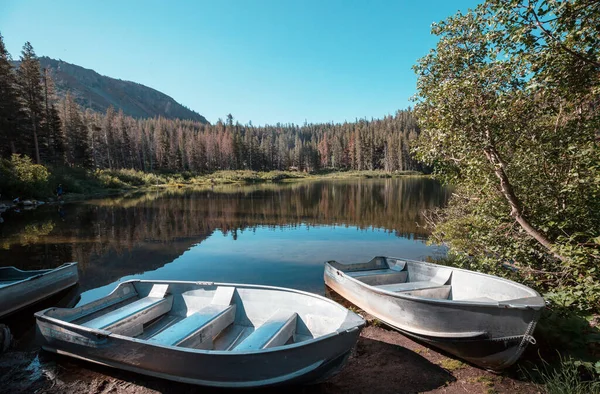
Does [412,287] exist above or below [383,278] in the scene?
above

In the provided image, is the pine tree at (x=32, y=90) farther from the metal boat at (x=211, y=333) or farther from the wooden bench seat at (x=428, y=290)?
the wooden bench seat at (x=428, y=290)

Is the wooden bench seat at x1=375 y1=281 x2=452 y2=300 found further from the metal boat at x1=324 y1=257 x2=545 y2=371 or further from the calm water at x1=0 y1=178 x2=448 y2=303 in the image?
Result: the calm water at x1=0 y1=178 x2=448 y2=303

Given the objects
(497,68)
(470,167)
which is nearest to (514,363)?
(470,167)

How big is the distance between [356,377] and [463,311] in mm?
1969

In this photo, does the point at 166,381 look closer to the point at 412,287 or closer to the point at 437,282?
the point at 412,287

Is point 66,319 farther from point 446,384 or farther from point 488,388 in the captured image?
point 488,388

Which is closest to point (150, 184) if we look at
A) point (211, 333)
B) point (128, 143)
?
point (128, 143)

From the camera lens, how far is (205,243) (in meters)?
16.7

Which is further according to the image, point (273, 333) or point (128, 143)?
point (128, 143)

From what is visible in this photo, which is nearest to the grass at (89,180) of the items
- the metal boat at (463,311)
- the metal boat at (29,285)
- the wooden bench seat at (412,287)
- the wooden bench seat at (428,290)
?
the metal boat at (29,285)

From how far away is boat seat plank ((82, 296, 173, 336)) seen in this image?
5.56m

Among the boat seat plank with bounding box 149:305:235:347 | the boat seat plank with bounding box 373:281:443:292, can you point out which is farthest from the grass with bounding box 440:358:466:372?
the boat seat plank with bounding box 149:305:235:347

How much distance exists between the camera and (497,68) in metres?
5.40

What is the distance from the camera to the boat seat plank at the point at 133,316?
5559mm
